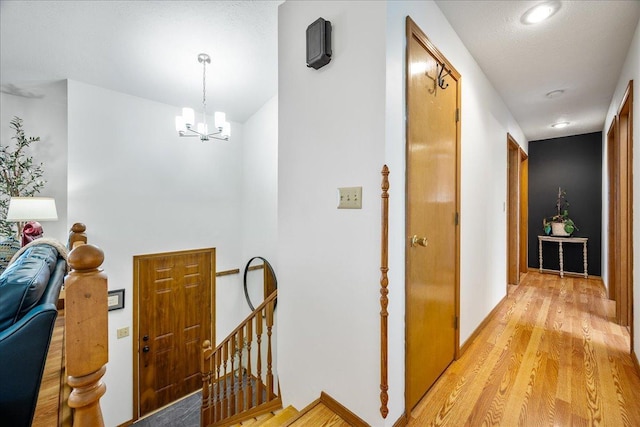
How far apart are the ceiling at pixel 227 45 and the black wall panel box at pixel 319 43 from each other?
84 cm

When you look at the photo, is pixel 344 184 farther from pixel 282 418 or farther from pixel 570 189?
pixel 570 189

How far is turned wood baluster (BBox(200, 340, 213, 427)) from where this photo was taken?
7.83ft

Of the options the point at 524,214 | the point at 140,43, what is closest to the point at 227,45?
the point at 140,43

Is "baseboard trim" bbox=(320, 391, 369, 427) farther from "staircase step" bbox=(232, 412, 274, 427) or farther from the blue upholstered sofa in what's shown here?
the blue upholstered sofa

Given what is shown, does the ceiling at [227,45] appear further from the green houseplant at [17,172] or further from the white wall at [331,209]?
the white wall at [331,209]

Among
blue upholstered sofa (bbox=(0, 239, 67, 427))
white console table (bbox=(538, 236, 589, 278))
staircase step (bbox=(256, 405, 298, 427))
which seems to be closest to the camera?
blue upholstered sofa (bbox=(0, 239, 67, 427))

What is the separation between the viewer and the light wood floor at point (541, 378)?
1466 mm

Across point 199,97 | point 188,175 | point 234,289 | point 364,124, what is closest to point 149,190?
point 188,175

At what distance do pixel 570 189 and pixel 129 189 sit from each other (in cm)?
680

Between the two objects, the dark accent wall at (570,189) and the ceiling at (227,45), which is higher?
the ceiling at (227,45)

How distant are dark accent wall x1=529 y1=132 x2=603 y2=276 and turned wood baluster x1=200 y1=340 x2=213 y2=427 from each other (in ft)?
18.4

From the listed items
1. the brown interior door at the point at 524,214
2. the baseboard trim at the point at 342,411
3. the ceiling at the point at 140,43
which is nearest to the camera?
the baseboard trim at the point at 342,411

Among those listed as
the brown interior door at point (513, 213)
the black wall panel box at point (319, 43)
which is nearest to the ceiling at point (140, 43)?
the black wall panel box at point (319, 43)

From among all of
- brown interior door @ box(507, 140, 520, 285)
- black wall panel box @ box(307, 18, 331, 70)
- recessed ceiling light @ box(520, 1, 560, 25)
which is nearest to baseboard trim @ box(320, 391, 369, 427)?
black wall panel box @ box(307, 18, 331, 70)
